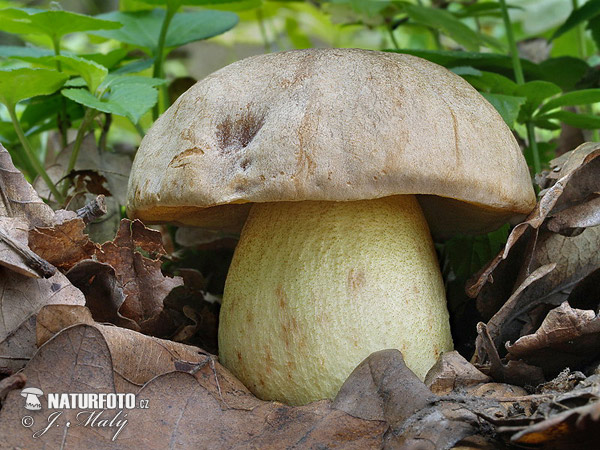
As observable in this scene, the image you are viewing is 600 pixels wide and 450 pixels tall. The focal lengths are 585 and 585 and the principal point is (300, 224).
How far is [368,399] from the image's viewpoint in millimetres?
1163

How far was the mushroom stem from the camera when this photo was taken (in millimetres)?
1348

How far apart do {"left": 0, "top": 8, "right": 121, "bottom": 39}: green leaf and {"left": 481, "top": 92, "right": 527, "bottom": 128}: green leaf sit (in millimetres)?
1158

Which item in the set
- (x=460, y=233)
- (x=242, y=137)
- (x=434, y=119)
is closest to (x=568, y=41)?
(x=460, y=233)

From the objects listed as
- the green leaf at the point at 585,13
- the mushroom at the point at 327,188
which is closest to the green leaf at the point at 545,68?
the green leaf at the point at 585,13

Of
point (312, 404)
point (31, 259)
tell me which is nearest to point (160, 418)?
point (312, 404)

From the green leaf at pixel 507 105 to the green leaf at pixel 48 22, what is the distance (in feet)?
3.80

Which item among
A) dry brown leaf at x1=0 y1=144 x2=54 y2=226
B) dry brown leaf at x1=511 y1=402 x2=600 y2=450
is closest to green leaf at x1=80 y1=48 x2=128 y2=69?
Result: dry brown leaf at x1=0 y1=144 x2=54 y2=226

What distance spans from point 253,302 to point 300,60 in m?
0.59

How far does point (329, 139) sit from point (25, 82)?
0.97 metres

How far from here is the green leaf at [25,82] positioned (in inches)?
62.2

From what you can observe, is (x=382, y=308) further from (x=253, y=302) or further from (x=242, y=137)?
(x=242, y=137)

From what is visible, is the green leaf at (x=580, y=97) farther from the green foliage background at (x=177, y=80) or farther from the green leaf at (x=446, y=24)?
the green leaf at (x=446, y=24)

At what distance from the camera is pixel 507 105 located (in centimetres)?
166

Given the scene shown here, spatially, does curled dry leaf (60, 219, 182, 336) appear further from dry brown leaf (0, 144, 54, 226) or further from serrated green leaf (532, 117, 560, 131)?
serrated green leaf (532, 117, 560, 131)
